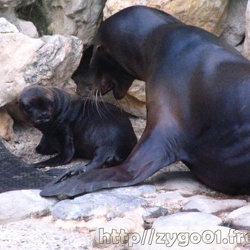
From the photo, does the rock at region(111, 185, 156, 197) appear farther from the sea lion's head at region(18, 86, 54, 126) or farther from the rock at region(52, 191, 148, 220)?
the sea lion's head at region(18, 86, 54, 126)

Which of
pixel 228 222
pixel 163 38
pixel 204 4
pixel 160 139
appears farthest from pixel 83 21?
pixel 228 222


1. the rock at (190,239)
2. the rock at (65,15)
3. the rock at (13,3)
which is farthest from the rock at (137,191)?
the rock at (65,15)

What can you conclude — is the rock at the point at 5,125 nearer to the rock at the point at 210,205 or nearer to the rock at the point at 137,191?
the rock at the point at 137,191

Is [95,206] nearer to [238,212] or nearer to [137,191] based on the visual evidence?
[137,191]

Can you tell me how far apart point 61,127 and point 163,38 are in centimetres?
121

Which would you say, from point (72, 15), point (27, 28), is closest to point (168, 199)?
point (27, 28)

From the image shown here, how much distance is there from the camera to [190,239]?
3932 millimetres

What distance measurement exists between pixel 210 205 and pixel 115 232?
2.76 ft

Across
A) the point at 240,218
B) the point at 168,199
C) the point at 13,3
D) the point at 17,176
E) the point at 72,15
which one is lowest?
the point at 17,176

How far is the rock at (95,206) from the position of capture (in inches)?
→ 186

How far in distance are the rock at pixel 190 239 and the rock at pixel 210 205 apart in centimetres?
65

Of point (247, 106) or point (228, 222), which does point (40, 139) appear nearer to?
point (247, 106)

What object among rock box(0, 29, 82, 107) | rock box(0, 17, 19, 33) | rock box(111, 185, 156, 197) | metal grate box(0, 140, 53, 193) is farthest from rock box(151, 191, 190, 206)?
rock box(0, 17, 19, 33)

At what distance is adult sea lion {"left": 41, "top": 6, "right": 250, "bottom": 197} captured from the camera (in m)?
5.33
